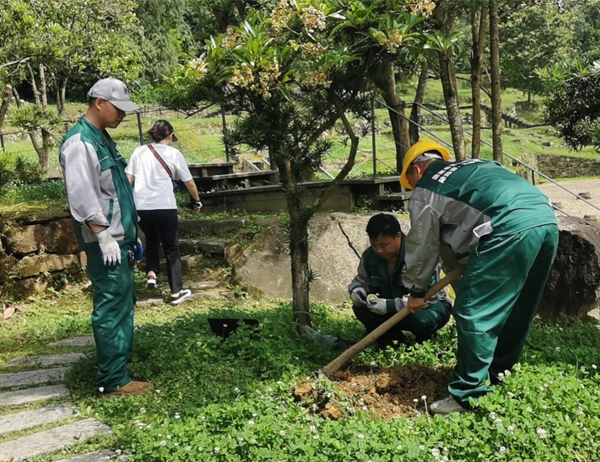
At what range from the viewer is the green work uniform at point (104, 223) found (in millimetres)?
4059

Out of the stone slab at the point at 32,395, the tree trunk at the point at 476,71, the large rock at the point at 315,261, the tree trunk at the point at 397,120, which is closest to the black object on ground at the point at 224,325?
the stone slab at the point at 32,395

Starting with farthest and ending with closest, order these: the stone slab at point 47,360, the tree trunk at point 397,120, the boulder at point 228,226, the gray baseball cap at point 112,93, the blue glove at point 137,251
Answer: the tree trunk at point 397,120, the boulder at point 228,226, the stone slab at point 47,360, the blue glove at point 137,251, the gray baseball cap at point 112,93

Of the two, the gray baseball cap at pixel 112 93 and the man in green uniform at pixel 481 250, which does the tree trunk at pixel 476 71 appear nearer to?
Result: the man in green uniform at pixel 481 250

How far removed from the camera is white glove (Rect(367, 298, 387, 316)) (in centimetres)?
470

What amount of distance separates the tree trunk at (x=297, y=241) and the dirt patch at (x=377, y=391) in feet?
2.66

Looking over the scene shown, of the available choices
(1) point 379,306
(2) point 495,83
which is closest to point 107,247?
(1) point 379,306

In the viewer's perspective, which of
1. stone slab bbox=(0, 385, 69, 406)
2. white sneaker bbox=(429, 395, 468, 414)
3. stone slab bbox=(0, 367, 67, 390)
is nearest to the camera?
white sneaker bbox=(429, 395, 468, 414)

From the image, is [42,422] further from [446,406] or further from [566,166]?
[566,166]

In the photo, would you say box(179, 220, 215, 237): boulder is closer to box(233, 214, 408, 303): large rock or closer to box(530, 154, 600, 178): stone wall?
box(233, 214, 408, 303): large rock

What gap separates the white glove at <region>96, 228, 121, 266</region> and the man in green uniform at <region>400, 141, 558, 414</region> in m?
1.98

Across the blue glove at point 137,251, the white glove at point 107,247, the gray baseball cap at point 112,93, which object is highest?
the gray baseball cap at point 112,93

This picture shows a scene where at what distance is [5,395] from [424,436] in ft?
9.89

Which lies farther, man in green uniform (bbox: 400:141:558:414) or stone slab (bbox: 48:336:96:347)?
stone slab (bbox: 48:336:96:347)

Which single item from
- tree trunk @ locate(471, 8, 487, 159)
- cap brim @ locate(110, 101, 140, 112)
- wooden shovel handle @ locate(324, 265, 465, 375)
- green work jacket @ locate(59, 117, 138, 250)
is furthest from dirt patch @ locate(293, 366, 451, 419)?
tree trunk @ locate(471, 8, 487, 159)
